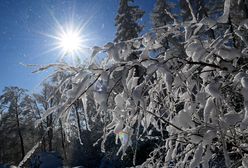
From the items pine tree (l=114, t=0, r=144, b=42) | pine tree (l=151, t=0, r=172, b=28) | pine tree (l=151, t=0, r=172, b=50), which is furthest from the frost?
pine tree (l=151, t=0, r=172, b=28)

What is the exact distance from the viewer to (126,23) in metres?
23.9

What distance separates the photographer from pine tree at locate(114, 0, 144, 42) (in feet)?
78.1

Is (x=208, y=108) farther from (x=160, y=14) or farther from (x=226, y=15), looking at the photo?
(x=160, y=14)

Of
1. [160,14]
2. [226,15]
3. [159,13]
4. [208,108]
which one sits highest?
[159,13]

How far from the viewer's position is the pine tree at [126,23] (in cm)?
2381

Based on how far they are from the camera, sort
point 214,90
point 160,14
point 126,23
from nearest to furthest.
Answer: point 214,90 → point 126,23 → point 160,14

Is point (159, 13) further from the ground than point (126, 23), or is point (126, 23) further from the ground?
point (159, 13)

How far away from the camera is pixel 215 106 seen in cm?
117

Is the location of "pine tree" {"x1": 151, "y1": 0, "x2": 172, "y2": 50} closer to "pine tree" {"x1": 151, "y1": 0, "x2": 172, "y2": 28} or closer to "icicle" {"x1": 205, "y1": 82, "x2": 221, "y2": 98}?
"pine tree" {"x1": 151, "y1": 0, "x2": 172, "y2": 28}

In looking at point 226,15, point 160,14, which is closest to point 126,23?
point 160,14

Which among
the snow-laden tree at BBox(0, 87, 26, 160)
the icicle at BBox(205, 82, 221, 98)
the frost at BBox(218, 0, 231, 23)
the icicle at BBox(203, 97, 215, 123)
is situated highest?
the snow-laden tree at BBox(0, 87, 26, 160)

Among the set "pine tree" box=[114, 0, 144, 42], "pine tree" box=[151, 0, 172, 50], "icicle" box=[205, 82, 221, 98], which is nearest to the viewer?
"icicle" box=[205, 82, 221, 98]

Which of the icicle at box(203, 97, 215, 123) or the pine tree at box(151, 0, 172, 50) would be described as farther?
the pine tree at box(151, 0, 172, 50)

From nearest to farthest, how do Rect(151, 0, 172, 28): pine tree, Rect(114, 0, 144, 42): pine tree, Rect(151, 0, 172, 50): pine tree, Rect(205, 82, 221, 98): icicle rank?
Rect(205, 82, 221, 98): icicle
Rect(114, 0, 144, 42): pine tree
Rect(151, 0, 172, 50): pine tree
Rect(151, 0, 172, 28): pine tree
